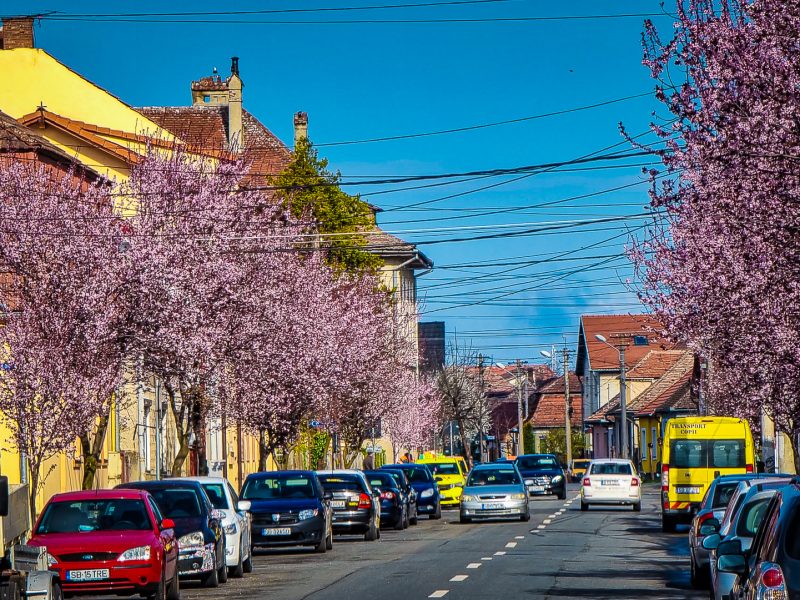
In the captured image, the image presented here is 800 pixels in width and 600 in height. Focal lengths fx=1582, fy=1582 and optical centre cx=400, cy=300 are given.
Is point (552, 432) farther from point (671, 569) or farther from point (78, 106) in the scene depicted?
point (671, 569)

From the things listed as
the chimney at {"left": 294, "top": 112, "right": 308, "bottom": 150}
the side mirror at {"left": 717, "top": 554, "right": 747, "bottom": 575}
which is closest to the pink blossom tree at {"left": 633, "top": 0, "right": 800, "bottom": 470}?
the side mirror at {"left": 717, "top": 554, "right": 747, "bottom": 575}

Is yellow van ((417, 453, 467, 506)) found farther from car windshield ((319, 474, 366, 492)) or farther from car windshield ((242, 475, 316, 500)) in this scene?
car windshield ((242, 475, 316, 500))

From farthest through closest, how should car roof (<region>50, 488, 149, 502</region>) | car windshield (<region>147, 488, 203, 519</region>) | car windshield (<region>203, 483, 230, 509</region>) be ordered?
car windshield (<region>203, 483, 230, 509</region>) → car windshield (<region>147, 488, 203, 519</region>) → car roof (<region>50, 488, 149, 502</region>)

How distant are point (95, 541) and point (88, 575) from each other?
427 mm

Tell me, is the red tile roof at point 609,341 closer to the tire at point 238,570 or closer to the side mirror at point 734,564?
the tire at point 238,570

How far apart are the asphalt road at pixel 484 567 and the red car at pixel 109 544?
144cm

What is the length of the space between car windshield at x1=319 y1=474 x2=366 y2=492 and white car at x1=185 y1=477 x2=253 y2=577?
26.8 ft

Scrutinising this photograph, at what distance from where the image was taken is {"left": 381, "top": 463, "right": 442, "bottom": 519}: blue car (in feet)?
153

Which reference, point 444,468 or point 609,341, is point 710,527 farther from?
point 609,341

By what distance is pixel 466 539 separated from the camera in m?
33.0

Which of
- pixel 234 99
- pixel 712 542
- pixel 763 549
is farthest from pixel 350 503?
pixel 234 99

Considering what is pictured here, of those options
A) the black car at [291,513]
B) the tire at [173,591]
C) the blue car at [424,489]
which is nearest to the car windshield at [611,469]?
the blue car at [424,489]

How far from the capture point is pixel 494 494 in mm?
41625

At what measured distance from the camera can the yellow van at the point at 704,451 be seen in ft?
122
